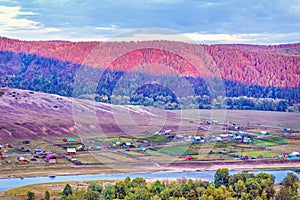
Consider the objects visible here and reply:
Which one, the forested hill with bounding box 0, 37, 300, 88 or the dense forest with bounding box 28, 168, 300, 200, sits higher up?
the forested hill with bounding box 0, 37, 300, 88

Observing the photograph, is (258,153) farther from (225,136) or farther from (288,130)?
(288,130)

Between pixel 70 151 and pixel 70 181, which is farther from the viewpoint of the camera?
pixel 70 151

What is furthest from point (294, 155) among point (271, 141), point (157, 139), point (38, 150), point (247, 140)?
point (38, 150)

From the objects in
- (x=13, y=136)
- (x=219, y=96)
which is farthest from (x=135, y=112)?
(x=219, y=96)

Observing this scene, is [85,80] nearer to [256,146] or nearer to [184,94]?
[184,94]

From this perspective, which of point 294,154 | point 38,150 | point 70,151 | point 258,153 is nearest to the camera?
point 70,151

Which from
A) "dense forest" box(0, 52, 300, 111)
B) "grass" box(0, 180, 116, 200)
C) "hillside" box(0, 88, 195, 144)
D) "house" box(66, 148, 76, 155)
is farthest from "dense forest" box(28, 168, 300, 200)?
"dense forest" box(0, 52, 300, 111)

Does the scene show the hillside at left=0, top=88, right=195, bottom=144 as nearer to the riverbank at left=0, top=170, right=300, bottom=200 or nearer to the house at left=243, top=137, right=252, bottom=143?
the house at left=243, top=137, right=252, bottom=143
